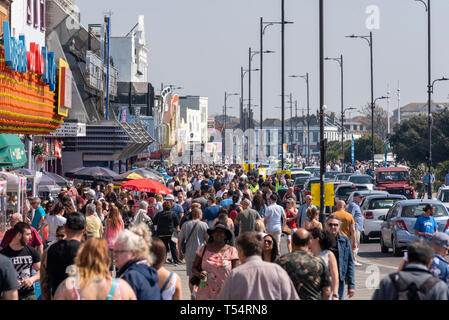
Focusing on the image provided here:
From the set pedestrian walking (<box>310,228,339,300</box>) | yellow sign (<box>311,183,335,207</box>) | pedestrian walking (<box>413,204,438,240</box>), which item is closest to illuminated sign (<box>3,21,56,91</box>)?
yellow sign (<box>311,183,335,207</box>)

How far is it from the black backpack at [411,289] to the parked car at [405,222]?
49.9ft

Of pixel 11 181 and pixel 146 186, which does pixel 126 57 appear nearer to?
pixel 146 186

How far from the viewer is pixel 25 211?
22.2 metres

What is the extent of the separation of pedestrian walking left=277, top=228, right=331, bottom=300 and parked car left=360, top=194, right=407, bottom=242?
1865 centimetres

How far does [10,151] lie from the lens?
83.2 ft

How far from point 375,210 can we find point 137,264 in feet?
65.6

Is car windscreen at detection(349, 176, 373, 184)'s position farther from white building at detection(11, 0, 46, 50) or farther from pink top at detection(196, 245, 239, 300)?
pink top at detection(196, 245, 239, 300)

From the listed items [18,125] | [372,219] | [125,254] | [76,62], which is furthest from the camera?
[76,62]

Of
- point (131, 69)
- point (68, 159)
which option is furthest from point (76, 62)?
point (131, 69)

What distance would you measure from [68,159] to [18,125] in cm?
2413

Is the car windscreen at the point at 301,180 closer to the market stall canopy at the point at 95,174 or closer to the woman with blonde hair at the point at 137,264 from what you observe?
the market stall canopy at the point at 95,174

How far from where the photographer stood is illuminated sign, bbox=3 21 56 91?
2023cm
